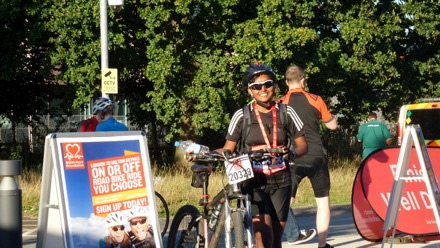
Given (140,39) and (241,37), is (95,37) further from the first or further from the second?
(241,37)

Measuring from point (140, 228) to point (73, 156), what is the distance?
0.81 meters

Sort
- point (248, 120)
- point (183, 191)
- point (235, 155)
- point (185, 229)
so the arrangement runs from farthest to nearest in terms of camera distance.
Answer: point (183, 191)
point (185, 229)
point (248, 120)
point (235, 155)

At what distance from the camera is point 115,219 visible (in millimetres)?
8070

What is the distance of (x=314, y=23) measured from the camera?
30031mm

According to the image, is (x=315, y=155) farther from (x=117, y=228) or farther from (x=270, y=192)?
(x=117, y=228)

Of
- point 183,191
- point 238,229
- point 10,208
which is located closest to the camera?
point 10,208

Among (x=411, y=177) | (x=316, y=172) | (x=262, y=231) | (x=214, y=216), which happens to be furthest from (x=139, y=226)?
(x=411, y=177)

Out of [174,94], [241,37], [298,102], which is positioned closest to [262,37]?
[241,37]

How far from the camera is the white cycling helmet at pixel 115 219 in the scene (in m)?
8.01

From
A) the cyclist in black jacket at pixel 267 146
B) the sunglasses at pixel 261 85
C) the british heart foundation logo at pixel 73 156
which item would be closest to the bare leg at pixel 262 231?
the cyclist in black jacket at pixel 267 146

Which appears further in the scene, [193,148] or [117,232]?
[117,232]

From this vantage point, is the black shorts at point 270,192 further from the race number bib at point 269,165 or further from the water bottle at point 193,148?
the water bottle at point 193,148

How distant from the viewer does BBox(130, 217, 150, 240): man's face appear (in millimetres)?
8156

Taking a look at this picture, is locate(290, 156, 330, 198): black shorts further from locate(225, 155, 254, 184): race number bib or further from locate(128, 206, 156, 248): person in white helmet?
locate(225, 155, 254, 184): race number bib
